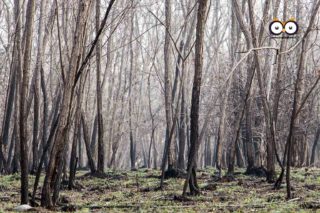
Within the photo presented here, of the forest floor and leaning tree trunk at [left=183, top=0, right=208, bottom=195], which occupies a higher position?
leaning tree trunk at [left=183, top=0, right=208, bottom=195]

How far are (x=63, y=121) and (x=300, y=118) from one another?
17465 mm

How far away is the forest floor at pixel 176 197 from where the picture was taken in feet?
30.0

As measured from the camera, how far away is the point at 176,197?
10.4 m

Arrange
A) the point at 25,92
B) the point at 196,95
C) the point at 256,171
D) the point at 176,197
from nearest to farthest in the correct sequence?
the point at 25,92
the point at 176,197
the point at 196,95
the point at 256,171

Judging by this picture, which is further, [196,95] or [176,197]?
[196,95]

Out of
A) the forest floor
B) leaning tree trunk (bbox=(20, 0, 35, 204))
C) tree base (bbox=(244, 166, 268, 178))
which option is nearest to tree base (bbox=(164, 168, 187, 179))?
the forest floor

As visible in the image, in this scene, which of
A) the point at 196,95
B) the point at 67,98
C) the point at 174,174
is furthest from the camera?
the point at 174,174

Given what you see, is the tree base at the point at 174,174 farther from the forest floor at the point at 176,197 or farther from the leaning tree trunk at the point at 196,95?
the leaning tree trunk at the point at 196,95

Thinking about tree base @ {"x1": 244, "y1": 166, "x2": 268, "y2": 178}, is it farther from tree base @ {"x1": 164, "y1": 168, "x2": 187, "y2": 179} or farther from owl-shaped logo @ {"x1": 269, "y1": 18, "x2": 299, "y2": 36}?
owl-shaped logo @ {"x1": 269, "y1": 18, "x2": 299, "y2": 36}

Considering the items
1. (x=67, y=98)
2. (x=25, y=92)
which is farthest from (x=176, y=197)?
(x=25, y=92)

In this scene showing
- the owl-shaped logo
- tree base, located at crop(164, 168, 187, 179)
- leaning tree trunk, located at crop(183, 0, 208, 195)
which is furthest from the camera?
tree base, located at crop(164, 168, 187, 179)

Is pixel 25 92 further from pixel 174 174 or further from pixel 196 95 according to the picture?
pixel 174 174

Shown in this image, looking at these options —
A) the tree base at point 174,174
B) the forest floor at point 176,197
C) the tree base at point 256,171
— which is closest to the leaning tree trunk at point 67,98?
the forest floor at point 176,197

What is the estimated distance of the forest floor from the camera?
9133mm
